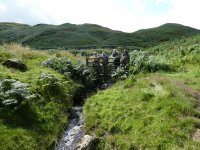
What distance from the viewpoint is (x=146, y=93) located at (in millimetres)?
20953

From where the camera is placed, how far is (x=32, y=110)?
2012 cm

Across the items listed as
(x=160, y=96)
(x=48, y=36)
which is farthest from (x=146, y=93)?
(x=48, y=36)

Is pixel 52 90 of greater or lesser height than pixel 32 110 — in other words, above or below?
above

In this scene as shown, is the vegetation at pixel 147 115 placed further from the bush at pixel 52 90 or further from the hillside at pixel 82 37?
the hillside at pixel 82 37

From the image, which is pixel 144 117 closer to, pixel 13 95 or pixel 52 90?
pixel 13 95

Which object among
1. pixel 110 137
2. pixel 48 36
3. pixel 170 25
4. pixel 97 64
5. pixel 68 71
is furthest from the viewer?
pixel 170 25

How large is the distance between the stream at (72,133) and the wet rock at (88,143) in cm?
65

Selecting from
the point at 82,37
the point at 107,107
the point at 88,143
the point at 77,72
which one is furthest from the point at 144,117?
the point at 82,37

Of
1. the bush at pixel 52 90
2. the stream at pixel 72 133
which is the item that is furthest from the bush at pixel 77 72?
the stream at pixel 72 133

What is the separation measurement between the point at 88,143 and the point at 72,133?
3.13 m

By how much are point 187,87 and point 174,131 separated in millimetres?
8013

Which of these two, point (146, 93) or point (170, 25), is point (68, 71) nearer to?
point (146, 93)

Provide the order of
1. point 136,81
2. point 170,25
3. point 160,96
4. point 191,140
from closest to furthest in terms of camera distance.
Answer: point 191,140 → point 160,96 → point 136,81 → point 170,25

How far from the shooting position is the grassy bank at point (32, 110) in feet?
56.8
